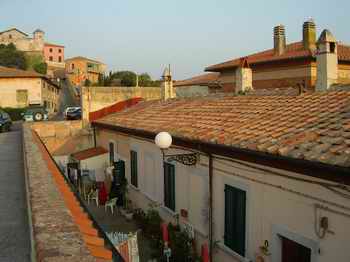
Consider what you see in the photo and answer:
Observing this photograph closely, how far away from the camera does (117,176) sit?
16.3 metres

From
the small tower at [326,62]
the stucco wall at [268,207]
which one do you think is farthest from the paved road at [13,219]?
the small tower at [326,62]

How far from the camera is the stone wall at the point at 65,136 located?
21797 mm

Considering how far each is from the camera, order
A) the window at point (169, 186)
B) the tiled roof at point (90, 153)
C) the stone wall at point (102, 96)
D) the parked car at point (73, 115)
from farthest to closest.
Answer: the parked car at point (73, 115)
the stone wall at point (102, 96)
the tiled roof at point (90, 153)
the window at point (169, 186)

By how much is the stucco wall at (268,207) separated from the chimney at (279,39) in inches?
850

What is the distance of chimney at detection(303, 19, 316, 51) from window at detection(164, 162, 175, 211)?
1948 cm

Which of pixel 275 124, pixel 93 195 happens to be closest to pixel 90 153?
pixel 93 195

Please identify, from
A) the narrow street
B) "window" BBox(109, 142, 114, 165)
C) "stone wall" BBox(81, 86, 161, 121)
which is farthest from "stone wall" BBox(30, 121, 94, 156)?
the narrow street

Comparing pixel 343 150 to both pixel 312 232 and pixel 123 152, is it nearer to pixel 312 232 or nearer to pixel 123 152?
pixel 312 232

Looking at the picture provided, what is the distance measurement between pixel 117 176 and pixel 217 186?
821 centimetres

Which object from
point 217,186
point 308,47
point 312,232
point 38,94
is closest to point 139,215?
point 217,186

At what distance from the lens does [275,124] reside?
8242 mm

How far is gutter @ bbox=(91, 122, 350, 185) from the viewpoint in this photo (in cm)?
532

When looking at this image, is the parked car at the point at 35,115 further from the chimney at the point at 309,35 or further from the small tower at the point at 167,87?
the chimney at the point at 309,35

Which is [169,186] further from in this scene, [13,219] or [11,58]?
[11,58]
